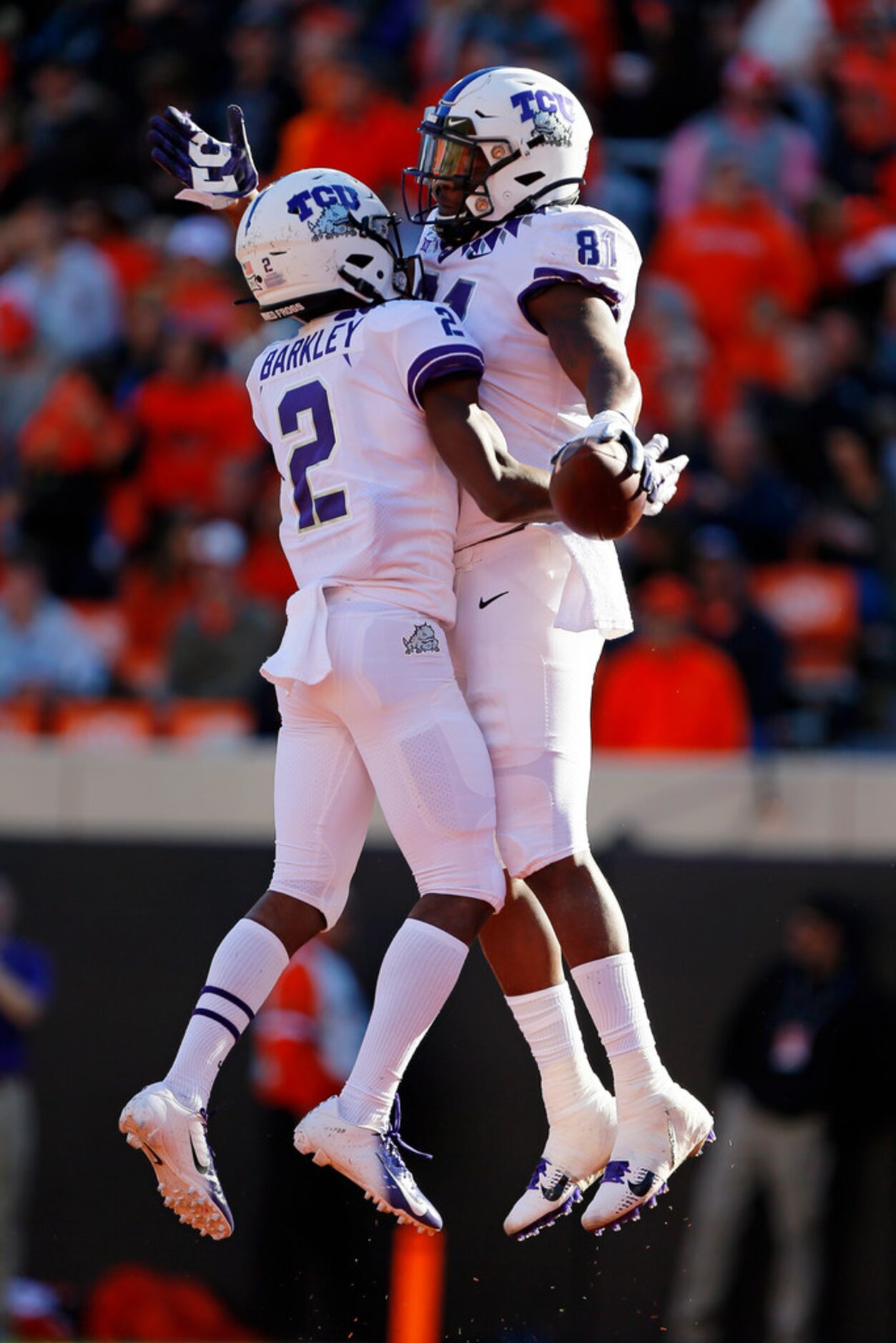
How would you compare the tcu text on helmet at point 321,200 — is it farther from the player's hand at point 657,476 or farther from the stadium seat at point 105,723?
the stadium seat at point 105,723

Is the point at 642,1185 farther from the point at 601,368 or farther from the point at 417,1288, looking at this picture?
the point at 417,1288

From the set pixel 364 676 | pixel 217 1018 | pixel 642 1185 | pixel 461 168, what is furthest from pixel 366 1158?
pixel 461 168

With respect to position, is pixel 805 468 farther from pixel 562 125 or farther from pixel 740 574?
pixel 562 125

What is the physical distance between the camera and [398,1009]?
4098 millimetres

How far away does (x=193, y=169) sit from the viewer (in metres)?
4.60

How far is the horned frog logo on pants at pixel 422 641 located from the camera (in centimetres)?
413

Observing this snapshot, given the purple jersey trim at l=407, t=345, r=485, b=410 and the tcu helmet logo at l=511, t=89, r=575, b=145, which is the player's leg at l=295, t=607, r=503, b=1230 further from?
the tcu helmet logo at l=511, t=89, r=575, b=145

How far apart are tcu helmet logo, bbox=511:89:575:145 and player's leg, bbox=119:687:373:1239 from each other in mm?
1214

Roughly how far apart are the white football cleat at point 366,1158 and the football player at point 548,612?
0.33 m

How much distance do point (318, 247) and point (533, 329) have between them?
454mm

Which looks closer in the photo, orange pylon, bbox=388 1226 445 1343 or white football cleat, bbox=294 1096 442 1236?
white football cleat, bbox=294 1096 442 1236

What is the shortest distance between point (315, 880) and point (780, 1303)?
4.61 meters

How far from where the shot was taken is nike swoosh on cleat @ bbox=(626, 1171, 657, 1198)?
4.09 metres

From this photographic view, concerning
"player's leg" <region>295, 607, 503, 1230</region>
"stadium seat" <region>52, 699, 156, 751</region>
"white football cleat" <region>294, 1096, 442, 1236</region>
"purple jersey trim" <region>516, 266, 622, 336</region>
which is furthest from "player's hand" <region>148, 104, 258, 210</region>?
"stadium seat" <region>52, 699, 156, 751</region>
